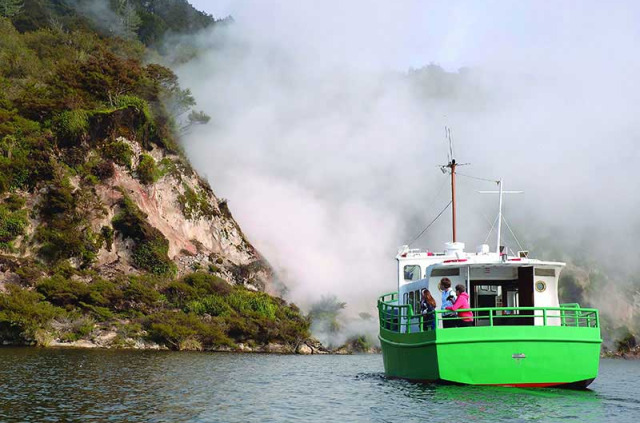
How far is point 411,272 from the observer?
1407 inches

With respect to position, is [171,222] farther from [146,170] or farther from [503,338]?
[503,338]

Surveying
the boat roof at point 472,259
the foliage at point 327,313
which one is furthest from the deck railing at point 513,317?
the foliage at point 327,313

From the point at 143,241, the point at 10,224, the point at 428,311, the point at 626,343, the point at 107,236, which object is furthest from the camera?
the point at 626,343

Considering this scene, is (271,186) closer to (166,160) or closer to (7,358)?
(166,160)

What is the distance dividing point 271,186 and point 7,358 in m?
66.9

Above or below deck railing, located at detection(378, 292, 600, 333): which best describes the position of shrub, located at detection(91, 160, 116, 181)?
above

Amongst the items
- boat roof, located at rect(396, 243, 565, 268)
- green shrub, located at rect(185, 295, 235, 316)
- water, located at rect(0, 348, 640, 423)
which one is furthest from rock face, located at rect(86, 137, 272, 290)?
boat roof, located at rect(396, 243, 565, 268)

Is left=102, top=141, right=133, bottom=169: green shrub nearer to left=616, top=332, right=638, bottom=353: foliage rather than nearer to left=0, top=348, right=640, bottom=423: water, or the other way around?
left=0, top=348, right=640, bottom=423: water

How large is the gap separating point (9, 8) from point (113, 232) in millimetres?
73915

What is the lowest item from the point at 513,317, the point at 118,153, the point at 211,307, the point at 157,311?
the point at 513,317

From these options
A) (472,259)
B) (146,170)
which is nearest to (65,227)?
(146,170)

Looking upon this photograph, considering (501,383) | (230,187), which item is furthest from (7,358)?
(230,187)

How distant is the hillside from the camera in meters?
60.6

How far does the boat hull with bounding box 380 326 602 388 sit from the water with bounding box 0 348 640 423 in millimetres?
503
